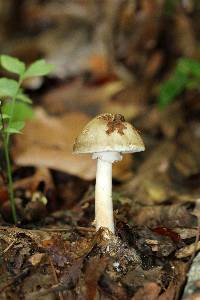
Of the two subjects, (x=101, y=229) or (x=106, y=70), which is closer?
(x=101, y=229)

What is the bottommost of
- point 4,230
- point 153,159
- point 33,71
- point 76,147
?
point 4,230

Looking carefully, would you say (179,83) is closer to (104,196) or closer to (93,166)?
(93,166)

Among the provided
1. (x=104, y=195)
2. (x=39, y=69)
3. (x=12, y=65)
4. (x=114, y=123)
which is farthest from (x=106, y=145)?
(x=12, y=65)

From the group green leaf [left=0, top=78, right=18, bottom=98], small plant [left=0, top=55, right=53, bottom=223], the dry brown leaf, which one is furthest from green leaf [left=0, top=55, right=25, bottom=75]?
the dry brown leaf

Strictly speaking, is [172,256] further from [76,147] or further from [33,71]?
[33,71]

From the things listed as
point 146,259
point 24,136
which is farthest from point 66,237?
point 24,136

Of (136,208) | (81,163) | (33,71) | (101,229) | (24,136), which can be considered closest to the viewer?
(101,229)
